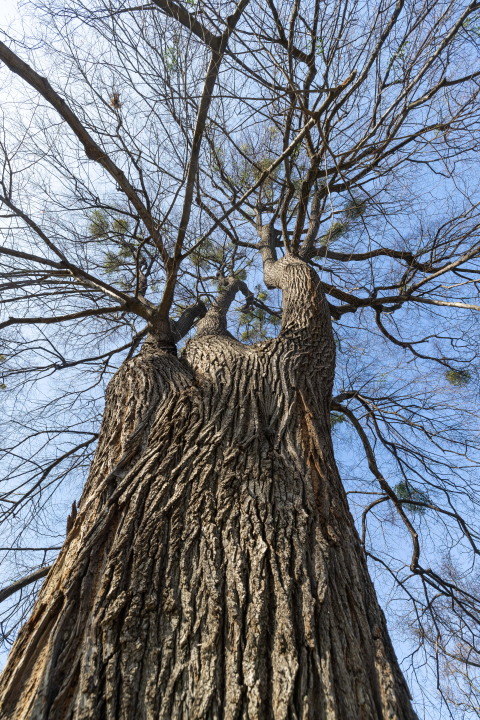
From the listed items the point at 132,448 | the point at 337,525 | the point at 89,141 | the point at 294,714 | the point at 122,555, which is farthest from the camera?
the point at 89,141

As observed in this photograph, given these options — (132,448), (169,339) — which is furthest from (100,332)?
(132,448)

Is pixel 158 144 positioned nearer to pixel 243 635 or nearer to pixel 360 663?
pixel 243 635

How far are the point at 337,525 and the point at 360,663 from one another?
49 centimetres

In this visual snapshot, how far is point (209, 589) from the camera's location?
1.27m

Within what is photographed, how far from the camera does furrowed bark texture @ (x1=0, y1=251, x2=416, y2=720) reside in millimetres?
1062

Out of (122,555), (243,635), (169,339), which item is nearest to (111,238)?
(169,339)

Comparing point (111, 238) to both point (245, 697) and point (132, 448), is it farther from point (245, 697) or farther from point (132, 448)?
point (245, 697)

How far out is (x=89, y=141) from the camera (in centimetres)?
251

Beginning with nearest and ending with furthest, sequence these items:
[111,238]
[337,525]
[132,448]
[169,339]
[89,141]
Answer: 1. [337,525]
2. [132,448]
3. [89,141]
4. [169,339]
5. [111,238]

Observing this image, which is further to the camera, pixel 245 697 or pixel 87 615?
pixel 87 615

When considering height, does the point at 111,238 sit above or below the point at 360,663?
above

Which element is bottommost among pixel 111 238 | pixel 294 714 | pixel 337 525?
pixel 294 714

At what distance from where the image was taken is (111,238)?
404cm

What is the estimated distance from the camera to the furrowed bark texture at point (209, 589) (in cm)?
106
